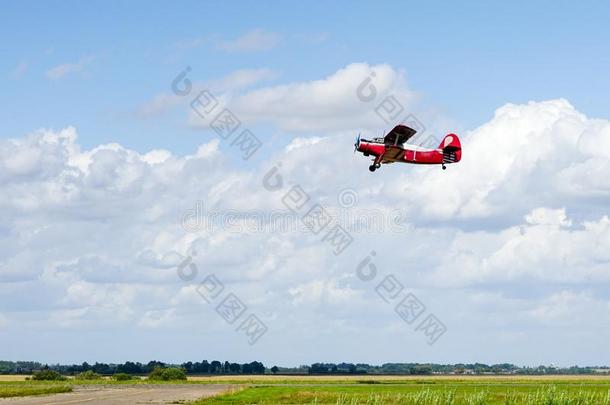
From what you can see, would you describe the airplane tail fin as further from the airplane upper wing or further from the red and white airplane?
the airplane upper wing

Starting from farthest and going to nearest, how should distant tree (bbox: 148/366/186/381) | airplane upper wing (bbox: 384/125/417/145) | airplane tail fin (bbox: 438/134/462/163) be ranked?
distant tree (bbox: 148/366/186/381), airplane tail fin (bbox: 438/134/462/163), airplane upper wing (bbox: 384/125/417/145)

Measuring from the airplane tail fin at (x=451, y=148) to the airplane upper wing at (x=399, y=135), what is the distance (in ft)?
18.4

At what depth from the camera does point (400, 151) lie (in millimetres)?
77062

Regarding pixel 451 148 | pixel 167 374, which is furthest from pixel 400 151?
pixel 167 374

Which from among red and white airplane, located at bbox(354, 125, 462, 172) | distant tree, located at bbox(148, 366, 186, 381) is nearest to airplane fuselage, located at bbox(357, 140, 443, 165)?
red and white airplane, located at bbox(354, 125, 462, 172)

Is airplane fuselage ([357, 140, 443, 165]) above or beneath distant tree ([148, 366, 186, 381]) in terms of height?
above

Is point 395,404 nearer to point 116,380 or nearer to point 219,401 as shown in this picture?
point 219,401

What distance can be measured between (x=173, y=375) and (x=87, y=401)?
91230mm

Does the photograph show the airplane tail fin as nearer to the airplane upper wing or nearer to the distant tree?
the airplane upper wing

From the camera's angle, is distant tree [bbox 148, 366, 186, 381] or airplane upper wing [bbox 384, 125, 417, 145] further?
distant tree [bbox 148, 366, 186, 381]

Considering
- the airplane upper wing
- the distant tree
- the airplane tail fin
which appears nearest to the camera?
the airplane upper wing

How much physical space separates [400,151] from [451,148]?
668 cm

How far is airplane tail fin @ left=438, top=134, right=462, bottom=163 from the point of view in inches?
3184

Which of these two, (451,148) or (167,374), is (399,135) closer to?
(451,148)
